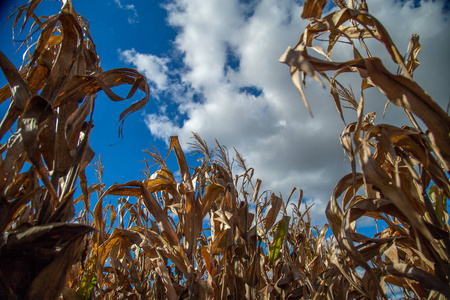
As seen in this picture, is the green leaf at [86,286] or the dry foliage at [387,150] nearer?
the dry foliage at [387,150]

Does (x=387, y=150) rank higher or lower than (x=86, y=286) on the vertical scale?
higher

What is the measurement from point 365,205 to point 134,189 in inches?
46.2

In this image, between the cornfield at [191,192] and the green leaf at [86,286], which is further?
the green leaf at [86,286]

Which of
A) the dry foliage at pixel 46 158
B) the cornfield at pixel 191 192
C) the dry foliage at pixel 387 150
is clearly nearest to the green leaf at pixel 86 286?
the cornfield at pixel 191 192

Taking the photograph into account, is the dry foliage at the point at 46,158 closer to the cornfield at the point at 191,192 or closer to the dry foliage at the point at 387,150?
the cornfield at the point at 191,192

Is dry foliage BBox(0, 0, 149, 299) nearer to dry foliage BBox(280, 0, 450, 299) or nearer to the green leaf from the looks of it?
the green leaf

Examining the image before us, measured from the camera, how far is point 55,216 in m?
1.04

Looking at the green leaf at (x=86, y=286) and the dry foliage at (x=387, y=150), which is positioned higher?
the dry foliage at (x=387, y=150)

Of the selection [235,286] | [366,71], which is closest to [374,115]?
[366,71]

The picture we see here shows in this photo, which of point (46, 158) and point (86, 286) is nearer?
point (46, 158)

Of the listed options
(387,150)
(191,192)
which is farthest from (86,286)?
(387,150)

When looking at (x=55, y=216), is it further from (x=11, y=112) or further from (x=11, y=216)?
(x=11, y=112)

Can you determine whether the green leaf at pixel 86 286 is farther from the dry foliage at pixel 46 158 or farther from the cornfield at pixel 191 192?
the dry foliage at pixel 46 158

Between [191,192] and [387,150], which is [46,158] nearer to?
[191,192]
